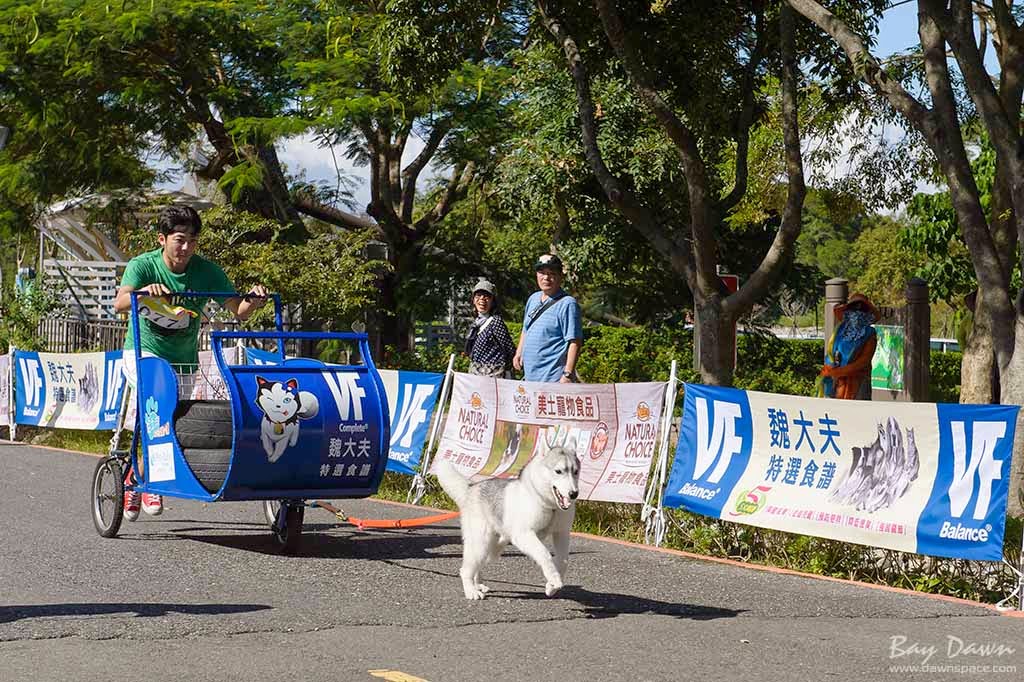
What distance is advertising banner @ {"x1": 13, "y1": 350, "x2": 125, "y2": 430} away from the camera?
682 inches

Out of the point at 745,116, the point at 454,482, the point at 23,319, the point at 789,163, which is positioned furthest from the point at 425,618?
the point at 23,319

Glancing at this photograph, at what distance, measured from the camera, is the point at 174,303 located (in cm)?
939

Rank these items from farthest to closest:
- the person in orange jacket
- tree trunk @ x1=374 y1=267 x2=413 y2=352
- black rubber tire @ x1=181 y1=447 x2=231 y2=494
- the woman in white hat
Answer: tree trunk @ x1=374 y1=267 x2=413 y2=352 < the person in orange jacket < the woman in white hat < black rubber tire @ x1=181 y1=447 x2=231 y2=494

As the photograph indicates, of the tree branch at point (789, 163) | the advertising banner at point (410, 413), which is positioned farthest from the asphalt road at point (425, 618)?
the tree branch at point (789, 163)

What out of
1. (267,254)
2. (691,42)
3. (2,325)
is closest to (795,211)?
(691,42)

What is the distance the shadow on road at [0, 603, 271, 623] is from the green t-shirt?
97.4 inches

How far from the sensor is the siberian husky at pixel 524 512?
714cm

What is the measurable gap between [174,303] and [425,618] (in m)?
3.42

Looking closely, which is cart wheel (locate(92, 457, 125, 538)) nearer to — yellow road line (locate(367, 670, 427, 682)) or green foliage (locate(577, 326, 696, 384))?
yellow road line (locate(367, 670, 427, 682))

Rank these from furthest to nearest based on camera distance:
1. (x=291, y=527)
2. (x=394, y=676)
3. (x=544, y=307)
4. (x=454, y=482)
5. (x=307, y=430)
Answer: (x=544, y=307), (x=291, y=527), (x=307, y=430), (x=454, y=482), (x=394, y=676)

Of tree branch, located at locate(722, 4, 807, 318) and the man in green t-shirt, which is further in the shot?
tree branch, located at locate(722, 4, 807, 318)

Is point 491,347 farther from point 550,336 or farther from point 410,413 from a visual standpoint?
point 550,336

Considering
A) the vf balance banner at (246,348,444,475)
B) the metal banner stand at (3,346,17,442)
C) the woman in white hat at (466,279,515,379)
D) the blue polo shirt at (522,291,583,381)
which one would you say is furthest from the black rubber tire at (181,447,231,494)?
the metal banner stand at (3,346,17,442)

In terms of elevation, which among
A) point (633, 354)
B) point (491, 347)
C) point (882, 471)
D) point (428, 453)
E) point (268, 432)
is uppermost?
point (633, 354)
